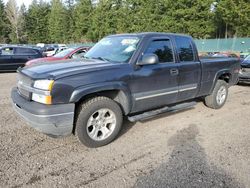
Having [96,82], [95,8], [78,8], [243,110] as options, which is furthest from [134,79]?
[78,8]

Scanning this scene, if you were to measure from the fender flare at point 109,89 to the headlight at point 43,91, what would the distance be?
Answer: 0.33m

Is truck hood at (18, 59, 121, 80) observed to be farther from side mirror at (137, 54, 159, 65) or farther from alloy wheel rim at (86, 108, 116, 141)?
alloy wheel rim at (86, 108, 116, 141)

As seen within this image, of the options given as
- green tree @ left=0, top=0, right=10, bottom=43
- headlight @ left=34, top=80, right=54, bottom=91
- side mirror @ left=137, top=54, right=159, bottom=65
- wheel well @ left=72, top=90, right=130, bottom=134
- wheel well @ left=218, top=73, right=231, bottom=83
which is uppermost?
green tree @ left=0, top=0, right=10, bottom=43

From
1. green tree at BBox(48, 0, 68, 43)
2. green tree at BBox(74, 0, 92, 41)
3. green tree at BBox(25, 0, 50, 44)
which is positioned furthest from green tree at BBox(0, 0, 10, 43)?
green tree at BBox(74, 0, 92, 41)

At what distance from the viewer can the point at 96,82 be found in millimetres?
4227

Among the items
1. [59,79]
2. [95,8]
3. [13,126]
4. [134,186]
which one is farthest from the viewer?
[95,8]

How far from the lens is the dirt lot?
3.52m

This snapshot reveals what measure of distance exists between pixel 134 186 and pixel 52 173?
115cm

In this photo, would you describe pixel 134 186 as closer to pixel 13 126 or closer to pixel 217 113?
pixel 13 126

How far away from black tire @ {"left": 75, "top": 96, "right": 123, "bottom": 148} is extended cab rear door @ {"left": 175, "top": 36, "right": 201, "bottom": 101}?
1.76m

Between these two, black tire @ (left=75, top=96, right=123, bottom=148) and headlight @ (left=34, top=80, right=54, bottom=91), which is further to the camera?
black tire @ (left=75, top=96, right=123, bottom=148)

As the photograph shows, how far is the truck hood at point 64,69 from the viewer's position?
4044mm

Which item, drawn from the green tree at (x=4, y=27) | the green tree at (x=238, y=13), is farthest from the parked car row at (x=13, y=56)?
the green tree at (x=4, y=27)

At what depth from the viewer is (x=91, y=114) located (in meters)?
4.29
